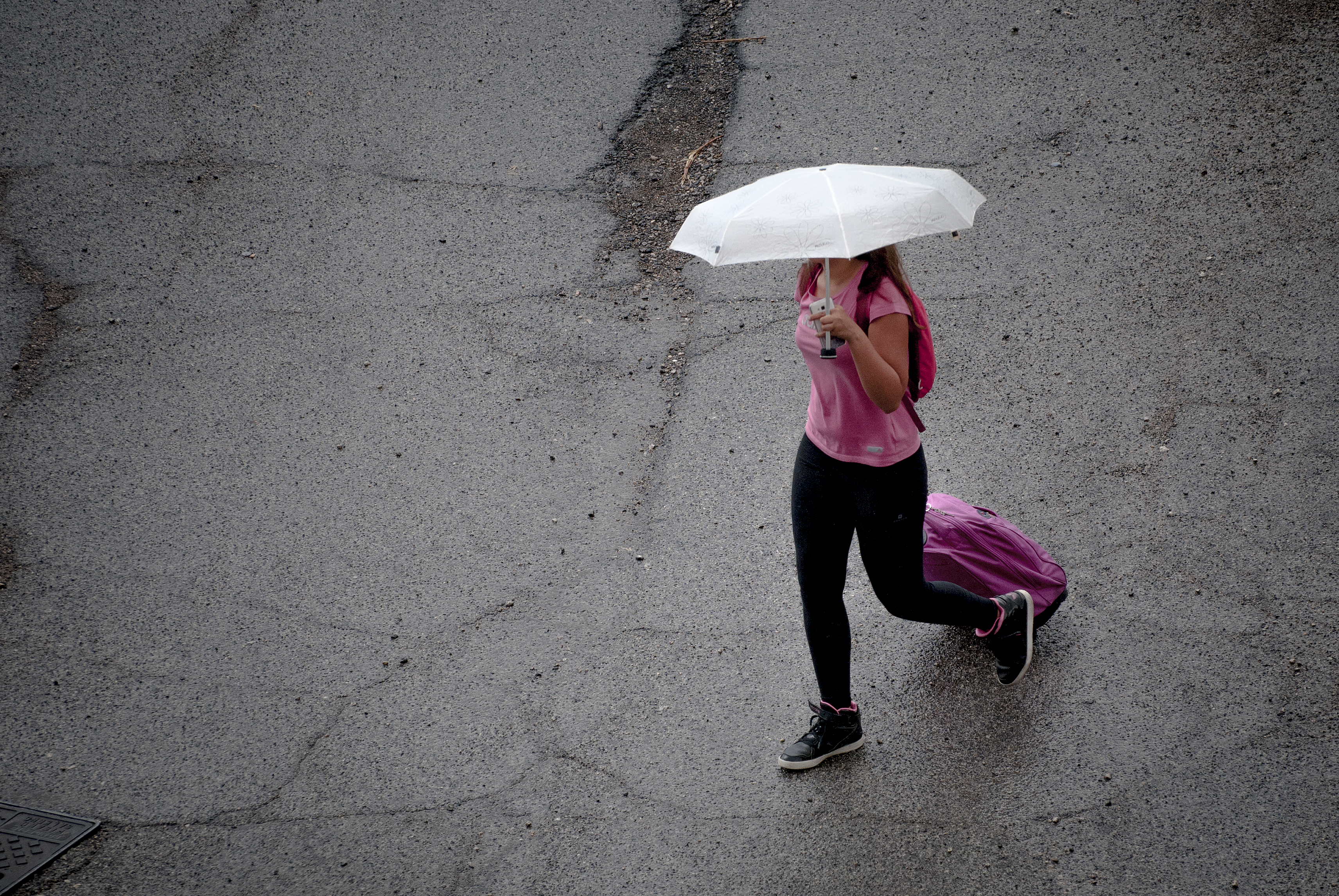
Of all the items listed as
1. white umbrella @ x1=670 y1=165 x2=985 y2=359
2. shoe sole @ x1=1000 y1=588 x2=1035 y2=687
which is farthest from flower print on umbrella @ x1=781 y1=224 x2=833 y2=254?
shoe sole @ x1=1000 y1=588 x2=1035 y2=687

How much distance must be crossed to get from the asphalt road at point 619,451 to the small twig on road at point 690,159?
2.7 inches

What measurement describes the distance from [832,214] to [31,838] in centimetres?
377

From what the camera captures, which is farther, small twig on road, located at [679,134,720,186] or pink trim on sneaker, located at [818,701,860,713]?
small twig on road, located at [679,134,720,186]

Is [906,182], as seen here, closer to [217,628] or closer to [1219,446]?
[1219,446]

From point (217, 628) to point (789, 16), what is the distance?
19.6 ft

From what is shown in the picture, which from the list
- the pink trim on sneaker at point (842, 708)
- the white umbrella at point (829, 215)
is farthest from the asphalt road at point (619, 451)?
the white umbrella at point (829, 215)

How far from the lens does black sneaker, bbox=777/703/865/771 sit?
363cm

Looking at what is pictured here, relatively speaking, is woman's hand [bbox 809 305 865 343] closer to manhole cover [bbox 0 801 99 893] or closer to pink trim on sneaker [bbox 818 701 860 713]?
pink trim on sneaker [bbox 818 701 860 713]

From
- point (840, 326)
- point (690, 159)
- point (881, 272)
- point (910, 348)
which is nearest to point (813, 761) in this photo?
point (910, 348)

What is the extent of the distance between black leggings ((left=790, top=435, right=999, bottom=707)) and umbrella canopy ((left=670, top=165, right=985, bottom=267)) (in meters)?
0.79

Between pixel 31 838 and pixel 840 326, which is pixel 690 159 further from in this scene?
pixel 31 838

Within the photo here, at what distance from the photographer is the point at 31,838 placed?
369 cm

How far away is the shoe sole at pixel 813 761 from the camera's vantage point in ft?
11.9

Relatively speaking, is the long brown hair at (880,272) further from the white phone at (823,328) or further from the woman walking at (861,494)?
the white phone at (823,328)
